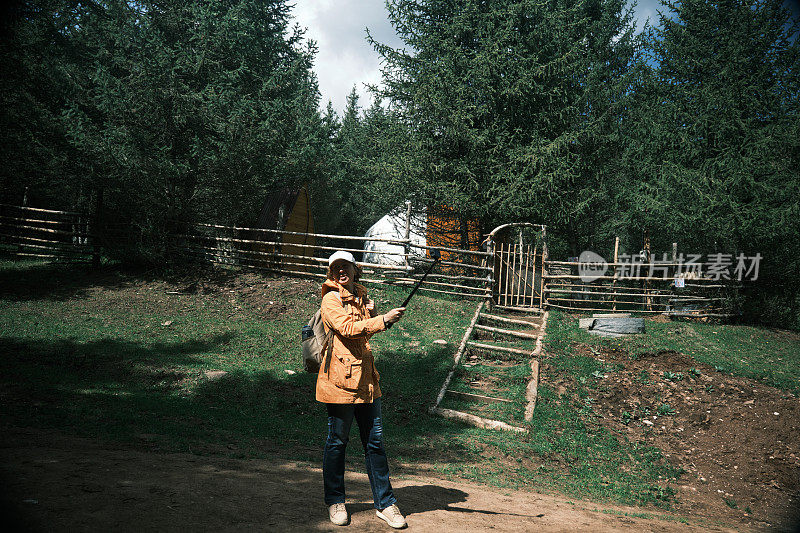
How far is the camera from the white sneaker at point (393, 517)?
3.88m

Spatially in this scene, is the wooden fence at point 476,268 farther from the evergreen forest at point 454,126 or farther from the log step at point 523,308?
the evergreen forest at point 454,126

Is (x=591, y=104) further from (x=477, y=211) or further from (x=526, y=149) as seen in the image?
(x=477, y=211)

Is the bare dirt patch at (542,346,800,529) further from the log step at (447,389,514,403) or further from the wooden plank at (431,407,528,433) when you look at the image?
the wooden plank at (431,407,528,433)

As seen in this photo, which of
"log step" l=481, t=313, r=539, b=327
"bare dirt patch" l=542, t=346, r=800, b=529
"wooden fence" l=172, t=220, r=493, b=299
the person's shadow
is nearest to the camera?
the person's shadow

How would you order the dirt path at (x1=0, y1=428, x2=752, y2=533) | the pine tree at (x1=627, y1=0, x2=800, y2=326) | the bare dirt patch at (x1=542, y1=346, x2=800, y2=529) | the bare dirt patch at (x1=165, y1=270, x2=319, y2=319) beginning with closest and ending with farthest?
the dirt path at (x1=0, y1=428, x2=752, y2=533), the bare dirt patch at (x1=542, y1=346, x2=800, y2=529), the bare dirt patch at (x1=165, y1=270, x2=319, y2=319), the pine tree at (x1=627, y1=0, x2=800, y2=326)

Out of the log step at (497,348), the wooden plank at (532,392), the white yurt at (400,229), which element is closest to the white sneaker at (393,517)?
the wooden plank at (532,392)

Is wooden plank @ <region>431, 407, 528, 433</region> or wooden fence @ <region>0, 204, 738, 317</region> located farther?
wooden fence @ <region>0, 204, 738, 317</region>

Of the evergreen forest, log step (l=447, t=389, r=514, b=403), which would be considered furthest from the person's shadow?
the evergreen forest

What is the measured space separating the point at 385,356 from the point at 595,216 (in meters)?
17.7

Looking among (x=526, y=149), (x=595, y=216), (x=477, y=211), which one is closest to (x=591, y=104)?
(x=595, y=216)

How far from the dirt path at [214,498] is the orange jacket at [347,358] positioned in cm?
103

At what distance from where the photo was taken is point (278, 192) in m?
20.2

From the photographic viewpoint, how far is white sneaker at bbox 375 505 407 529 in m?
3.88

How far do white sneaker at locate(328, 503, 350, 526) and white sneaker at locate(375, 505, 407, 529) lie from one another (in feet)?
0.97
